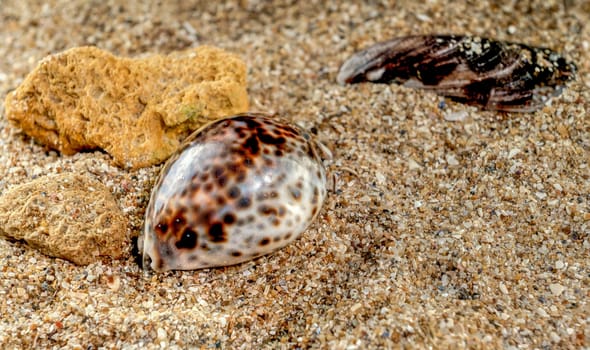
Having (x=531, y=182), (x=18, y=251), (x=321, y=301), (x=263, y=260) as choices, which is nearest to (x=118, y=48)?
(x=18, y=251)

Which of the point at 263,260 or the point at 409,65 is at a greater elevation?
the point at 409,65

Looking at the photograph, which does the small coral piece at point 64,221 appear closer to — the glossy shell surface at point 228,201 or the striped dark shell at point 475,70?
the glossy shell surface at point 228,201

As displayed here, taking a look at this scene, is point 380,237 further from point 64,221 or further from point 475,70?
point 64,221

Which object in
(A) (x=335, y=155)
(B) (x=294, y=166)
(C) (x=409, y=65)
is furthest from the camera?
(C) (x=409, y=65)

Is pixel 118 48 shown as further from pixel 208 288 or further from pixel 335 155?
pixel 208 288

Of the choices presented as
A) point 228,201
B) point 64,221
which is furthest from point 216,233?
point 64,221

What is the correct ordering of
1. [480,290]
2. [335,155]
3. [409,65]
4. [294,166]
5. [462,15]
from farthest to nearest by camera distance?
[462,15], [409,65], [335,155], [294,166], [480,290]

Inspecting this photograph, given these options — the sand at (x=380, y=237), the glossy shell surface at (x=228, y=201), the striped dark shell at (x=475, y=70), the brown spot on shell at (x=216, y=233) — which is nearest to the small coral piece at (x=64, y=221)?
the sand at (x=380, y=237)
